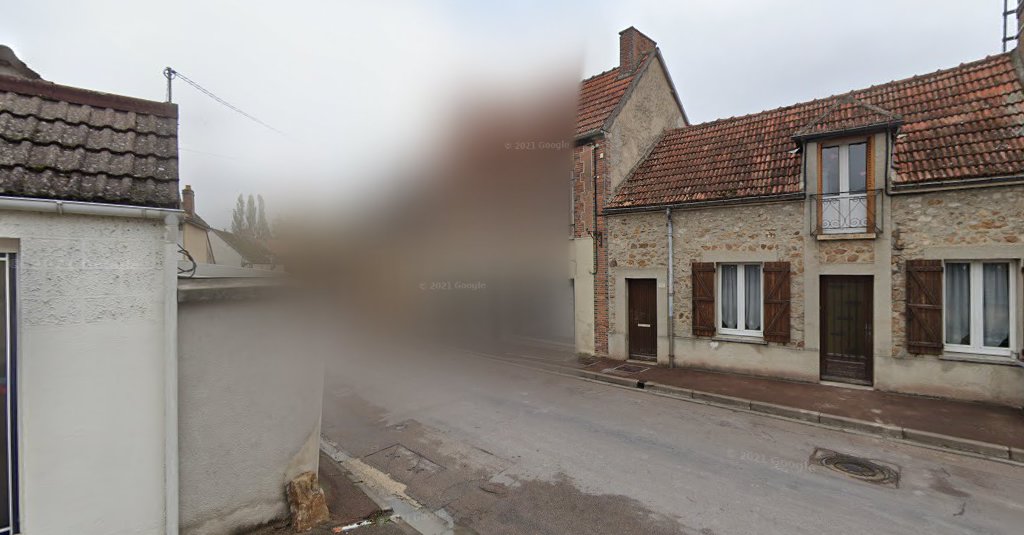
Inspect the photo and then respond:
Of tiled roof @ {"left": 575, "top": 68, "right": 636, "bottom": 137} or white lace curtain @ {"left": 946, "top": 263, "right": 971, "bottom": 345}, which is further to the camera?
tiled roof @ {"left": 575, "top": 68, "right": 636, "bottom": 137}

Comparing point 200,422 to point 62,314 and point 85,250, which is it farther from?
point 85,250

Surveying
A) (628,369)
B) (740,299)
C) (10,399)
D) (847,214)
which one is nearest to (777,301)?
(740,299)

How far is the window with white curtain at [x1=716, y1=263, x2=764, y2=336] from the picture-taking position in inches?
393

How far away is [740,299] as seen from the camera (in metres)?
10.1

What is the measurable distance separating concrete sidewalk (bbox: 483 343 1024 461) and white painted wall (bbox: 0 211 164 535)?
27.8ft

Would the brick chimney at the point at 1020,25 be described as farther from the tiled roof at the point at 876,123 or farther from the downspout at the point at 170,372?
the downspout at the point at 170,372

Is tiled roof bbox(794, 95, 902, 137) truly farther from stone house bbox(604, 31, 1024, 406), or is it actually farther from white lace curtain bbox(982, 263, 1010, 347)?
white lace curtain bbox(982, 263, 1010, 347)

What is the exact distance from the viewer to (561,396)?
8945mm

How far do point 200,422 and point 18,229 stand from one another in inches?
73.7


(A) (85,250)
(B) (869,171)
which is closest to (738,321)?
(B) (869,171)

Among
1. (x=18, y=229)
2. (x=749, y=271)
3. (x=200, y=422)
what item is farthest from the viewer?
(x=749, y=271)

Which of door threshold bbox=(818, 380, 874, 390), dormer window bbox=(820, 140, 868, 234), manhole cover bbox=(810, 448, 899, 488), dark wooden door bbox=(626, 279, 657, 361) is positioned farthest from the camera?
dark wooden door bbox=(626, 279, 657, 361)

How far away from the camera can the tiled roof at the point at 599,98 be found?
12.6 meters

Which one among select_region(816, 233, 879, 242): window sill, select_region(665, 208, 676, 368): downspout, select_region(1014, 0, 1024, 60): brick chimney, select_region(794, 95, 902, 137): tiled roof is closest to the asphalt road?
select_region(665, 208, 676, 368): downspout
